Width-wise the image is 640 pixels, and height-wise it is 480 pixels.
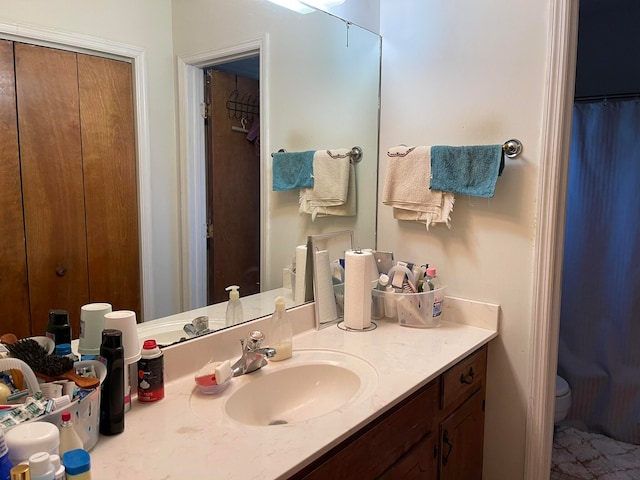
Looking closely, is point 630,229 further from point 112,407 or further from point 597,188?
point 112,407

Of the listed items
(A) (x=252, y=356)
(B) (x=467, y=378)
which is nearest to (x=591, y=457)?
(B) (x=467, y=378)

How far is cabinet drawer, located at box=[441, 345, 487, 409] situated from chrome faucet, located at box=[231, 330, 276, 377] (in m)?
0.53

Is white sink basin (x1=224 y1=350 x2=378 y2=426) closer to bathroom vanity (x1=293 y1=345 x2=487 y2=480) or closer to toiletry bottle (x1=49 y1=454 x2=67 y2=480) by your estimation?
bathroom vanity (x1=293 y1=345 x2=487 y2=480)

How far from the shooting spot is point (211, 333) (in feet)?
4.48

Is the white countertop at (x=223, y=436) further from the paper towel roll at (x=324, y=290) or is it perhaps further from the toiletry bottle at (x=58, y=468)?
the paper towel roll at (x=324, y=290)

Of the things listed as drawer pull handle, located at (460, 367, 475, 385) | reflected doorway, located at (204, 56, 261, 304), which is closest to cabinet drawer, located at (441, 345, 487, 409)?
drawer pull handle, located at (460, 367, 475, 385)

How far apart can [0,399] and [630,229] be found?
2737 millimetres

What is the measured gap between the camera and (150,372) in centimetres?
109

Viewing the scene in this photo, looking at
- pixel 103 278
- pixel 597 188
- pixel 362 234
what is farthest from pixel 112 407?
pixel 597 188

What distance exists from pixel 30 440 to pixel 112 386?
24 centimetres

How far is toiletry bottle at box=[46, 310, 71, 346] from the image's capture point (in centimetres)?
106

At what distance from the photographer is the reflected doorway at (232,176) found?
4.69 feet

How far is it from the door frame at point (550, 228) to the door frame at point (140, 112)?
122 centimetres

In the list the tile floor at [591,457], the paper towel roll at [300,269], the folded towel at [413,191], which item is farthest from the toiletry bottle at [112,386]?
the tile floor at [591,457]
